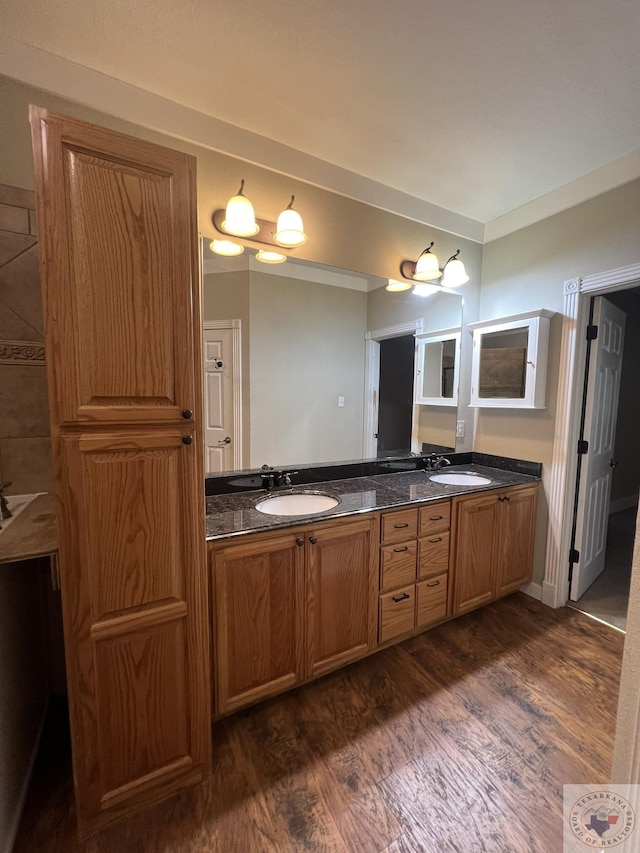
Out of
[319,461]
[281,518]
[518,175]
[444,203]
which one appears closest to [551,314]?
[518,175]

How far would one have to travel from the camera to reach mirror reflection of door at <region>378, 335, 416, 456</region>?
7.91 feet

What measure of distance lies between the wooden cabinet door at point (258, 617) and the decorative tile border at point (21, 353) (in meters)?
1.06

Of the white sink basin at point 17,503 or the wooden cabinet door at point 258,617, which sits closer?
the white sink basin at point 17,503

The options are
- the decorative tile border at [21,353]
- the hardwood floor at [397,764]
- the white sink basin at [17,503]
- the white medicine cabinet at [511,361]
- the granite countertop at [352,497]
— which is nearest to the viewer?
the hardwood floor at [397,764]

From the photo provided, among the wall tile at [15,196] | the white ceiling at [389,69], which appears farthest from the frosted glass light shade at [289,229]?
the wall tile at [15,196]

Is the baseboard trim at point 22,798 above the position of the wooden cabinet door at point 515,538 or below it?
below

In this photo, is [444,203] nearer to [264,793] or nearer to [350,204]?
[350,204]

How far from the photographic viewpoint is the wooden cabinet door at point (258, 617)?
140 cm

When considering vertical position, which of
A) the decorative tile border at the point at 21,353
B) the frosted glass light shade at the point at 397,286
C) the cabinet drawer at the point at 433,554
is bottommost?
the cabinet drawer at the point at 433,554

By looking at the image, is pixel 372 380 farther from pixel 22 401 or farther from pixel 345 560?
pixel 22 401

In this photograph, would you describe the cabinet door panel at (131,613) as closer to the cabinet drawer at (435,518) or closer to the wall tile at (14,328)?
the wall tile at (14,328)

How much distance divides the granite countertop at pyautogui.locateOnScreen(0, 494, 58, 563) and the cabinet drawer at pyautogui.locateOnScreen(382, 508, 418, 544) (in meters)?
1.35

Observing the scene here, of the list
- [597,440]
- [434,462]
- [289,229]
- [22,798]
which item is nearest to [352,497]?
[434,462]

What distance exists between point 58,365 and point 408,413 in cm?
210
